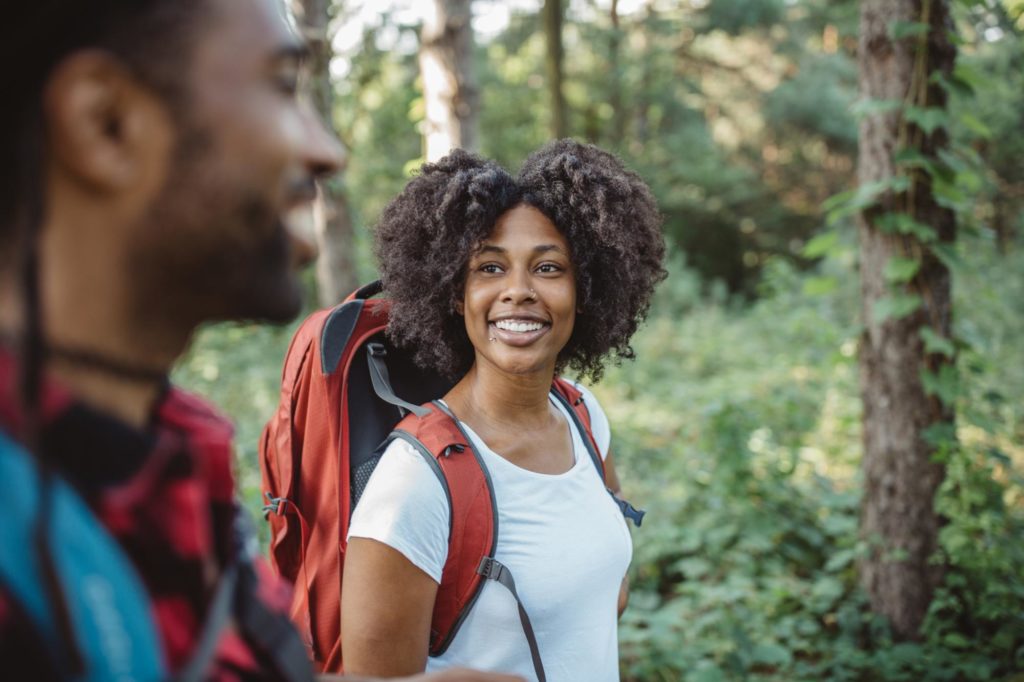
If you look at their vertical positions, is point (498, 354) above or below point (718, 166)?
below

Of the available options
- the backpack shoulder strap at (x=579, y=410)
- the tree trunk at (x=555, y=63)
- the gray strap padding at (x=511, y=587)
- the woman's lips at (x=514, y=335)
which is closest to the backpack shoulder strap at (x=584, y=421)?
the backpack shoulder strap at (x=579, y=410)

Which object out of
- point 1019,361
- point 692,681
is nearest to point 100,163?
point 692,681

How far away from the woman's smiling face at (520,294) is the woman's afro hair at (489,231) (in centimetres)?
4

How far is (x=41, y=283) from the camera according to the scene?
707 millimetres

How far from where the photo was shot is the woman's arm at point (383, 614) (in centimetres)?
162

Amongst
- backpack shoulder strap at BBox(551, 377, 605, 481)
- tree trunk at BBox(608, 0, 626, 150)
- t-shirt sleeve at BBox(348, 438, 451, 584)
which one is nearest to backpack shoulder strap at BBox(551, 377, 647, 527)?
backpack shoulder strap at BBox(551, 377, 605, 481)

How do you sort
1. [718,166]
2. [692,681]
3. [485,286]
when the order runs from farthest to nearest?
[718,166] < [692,681] < [485,286]

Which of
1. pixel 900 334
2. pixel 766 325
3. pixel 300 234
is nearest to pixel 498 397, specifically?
pixel 300 234

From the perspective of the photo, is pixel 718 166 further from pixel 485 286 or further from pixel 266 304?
pixel 266 304

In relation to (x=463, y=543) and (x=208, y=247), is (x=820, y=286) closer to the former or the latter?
(x=463, y=543)

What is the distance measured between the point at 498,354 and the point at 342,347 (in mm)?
394

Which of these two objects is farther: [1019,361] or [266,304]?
[1019,361]

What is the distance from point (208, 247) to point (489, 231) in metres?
1.30

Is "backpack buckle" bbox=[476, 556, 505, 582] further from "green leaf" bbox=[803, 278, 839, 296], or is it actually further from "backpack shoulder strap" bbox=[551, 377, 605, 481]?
"green leaf" bbox=[803, 278, 839, 296]
